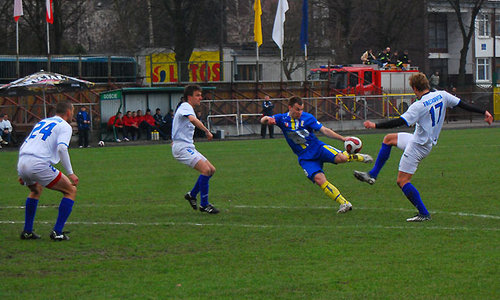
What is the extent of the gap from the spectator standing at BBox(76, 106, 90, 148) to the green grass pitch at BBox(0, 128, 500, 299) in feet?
47.5

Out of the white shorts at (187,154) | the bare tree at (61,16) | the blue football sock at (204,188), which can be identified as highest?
the bare tree at (61,16)

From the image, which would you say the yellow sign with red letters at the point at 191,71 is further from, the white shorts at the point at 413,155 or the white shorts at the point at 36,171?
the white shorts at the point at 36,171

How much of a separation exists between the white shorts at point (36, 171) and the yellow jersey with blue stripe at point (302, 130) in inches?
152

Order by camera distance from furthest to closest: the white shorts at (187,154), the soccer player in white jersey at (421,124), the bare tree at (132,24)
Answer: the bare tree at (132,24), the white shorts at (187,154), the soccer player in white jersey at (421,124)

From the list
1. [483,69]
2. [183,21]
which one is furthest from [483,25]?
[183,21]

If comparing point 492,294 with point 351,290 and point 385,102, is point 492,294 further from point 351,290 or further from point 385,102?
point 385,102

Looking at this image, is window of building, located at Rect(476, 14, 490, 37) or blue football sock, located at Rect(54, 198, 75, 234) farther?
window of building, located at Rect(476, 14, 490, 37)

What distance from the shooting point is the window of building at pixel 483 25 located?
72188 millimetres

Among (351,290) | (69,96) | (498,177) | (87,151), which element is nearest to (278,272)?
(351,290)

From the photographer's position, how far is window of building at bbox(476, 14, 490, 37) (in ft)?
237

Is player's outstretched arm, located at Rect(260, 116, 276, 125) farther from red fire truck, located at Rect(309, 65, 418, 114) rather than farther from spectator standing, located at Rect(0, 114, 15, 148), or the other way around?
red fire truck, located at Rect(309, 65, 418, 114)

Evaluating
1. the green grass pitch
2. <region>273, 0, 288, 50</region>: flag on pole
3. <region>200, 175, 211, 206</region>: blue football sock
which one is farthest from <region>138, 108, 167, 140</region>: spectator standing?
<region>200, 175, 211, 206</region>: blue football sock

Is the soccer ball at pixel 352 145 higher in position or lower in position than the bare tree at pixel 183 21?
lower

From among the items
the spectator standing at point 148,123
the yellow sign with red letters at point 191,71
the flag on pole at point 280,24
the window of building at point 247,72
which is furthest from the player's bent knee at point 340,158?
the window of building at point 247,72
